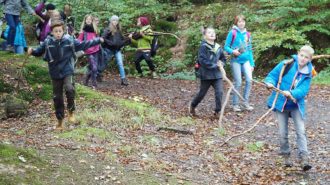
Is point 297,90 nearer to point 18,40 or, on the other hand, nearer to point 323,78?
point 323,78

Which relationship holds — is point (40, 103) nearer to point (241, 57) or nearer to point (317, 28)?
point (241, 57)

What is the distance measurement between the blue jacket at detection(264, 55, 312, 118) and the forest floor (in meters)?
1.03

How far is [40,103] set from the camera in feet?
36.2

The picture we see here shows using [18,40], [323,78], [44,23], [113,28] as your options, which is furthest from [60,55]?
[323,78]

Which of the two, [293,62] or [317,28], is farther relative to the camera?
[317,28]

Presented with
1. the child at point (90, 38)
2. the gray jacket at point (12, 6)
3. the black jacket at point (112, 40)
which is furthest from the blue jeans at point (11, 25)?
the black jacket at point (112, 40)

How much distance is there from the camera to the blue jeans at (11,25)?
13.2 meters

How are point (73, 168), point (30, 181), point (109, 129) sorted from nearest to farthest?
point (30, 181)
point (73, 168)
point (109, 129)

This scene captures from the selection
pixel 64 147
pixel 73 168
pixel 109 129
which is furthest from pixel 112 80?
pixel 73 168

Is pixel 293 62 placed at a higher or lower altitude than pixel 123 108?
higher

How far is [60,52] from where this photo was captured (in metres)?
8.33

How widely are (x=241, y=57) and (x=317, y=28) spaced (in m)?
6.09

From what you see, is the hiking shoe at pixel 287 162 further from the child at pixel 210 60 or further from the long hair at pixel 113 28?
the long hair at pixel 113 28

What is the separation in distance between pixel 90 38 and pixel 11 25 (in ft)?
8.02
